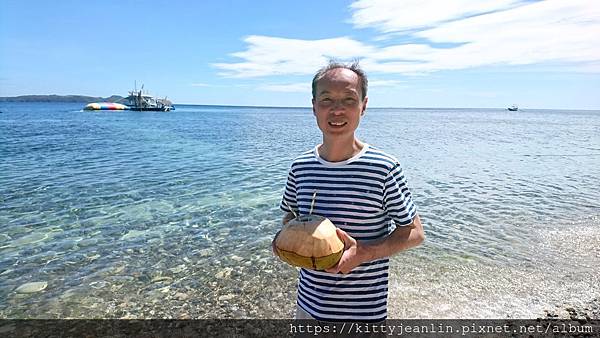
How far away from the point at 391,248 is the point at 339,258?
1.14 feet

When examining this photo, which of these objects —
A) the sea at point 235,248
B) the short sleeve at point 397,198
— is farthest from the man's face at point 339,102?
the sea at point 235,248

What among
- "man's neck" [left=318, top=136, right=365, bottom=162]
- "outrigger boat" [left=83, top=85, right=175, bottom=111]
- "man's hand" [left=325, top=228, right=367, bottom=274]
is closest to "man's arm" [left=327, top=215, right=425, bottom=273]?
"man's hand" [left=325, top=228, right=367, bottom=274]

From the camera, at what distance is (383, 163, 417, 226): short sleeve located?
7.27ft

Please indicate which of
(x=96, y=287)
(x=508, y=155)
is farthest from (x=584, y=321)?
(x=508, y=155)

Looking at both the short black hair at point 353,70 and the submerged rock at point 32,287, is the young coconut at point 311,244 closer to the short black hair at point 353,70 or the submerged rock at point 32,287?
the short black hair at point 353,70

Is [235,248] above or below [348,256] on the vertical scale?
below

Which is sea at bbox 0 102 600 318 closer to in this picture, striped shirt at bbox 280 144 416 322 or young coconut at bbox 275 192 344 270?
striped shirt at bbox 280 144 416 322

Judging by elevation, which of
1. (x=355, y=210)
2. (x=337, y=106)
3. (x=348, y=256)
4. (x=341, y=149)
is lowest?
(x=348, y=256)

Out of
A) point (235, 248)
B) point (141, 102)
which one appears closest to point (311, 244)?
point (235, 248)

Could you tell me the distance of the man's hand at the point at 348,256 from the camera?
6.82ft

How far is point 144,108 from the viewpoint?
→ 10162 cm

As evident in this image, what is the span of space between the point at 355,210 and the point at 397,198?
0.81 feet

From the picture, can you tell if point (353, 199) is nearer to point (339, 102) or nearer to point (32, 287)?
point (339, 102)

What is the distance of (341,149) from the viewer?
7.62 ft
